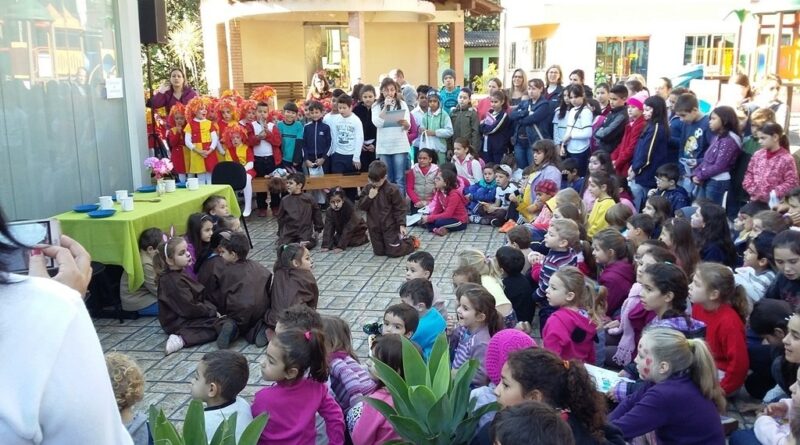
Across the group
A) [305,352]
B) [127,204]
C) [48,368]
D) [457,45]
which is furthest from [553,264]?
[457,45]

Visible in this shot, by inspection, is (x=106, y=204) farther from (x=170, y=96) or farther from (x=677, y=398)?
(x=677, y=398)

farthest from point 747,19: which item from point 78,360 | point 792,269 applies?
point 78,360

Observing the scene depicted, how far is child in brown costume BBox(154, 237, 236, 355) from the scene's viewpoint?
486 cm

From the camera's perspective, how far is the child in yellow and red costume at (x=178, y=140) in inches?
323

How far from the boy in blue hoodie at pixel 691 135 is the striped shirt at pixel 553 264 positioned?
2.93 m

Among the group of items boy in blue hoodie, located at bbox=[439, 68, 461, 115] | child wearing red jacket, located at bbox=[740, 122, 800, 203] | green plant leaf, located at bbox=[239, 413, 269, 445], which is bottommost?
green plant leaf, located at bbox=[239, 413, 269, 445]

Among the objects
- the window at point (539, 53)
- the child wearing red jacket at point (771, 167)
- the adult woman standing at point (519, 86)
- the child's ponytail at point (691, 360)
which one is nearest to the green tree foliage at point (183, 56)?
the window at point (539, 53)

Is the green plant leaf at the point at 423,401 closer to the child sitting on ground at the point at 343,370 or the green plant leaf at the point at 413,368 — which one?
the green plant leaf at the point at 413,368

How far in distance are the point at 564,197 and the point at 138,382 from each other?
4.07 metres

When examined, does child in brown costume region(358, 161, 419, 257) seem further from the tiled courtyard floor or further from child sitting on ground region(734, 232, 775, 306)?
child sitting on ground region(734, 232, 775, 306)

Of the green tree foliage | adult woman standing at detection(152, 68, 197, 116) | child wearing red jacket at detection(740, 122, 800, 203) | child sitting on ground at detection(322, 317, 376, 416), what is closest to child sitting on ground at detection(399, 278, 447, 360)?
child sitting on ground at detection(322, 317, 376, 416)

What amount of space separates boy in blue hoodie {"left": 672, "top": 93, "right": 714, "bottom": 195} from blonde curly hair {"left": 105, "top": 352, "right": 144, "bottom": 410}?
5.89m

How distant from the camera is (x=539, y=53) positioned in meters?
23.7

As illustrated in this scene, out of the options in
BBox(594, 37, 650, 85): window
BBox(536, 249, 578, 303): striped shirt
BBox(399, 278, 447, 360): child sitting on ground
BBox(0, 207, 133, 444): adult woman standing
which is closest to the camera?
BBox(0, 207, 133, 444): adult woman standing
